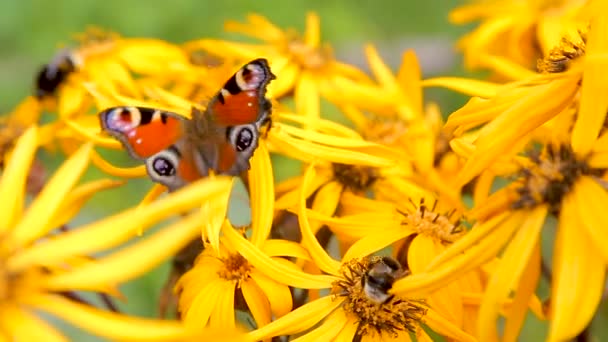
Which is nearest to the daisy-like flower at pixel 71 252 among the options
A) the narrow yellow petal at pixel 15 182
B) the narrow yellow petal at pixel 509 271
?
the narrow yellow petal at pixel 15 182

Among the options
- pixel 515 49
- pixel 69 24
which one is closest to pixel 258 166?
pixel 515 49

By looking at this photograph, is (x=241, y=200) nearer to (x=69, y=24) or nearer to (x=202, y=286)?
(x=202, y=286)

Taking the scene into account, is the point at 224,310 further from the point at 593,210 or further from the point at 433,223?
the point at 593,210

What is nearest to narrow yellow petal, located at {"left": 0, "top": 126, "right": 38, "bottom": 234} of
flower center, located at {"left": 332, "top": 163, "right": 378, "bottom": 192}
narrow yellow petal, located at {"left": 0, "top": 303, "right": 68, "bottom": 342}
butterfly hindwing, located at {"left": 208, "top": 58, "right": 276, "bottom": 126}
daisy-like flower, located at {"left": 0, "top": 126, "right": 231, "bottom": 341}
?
daisy-like flower, located at {"left": 0, "top": 126, "right": 231, "bottom": 341}

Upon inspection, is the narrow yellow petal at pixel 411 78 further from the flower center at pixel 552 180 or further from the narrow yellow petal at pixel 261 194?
the flower center at pixel 552 180

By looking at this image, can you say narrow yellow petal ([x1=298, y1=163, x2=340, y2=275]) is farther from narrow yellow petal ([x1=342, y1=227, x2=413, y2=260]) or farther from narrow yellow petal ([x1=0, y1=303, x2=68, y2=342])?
narrow yellow petal ([x1=0, y1=303, x2=68, y2=342])

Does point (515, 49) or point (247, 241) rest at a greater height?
point (515, 49)

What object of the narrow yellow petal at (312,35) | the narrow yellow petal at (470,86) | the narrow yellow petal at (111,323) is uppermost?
the narrow yellow petal at (312,35)

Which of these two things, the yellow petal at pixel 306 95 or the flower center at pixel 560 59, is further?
the yellow petal at pixel 306 95
